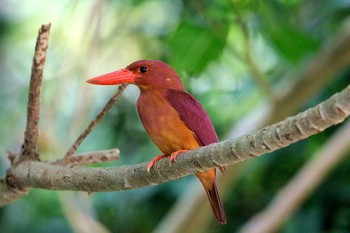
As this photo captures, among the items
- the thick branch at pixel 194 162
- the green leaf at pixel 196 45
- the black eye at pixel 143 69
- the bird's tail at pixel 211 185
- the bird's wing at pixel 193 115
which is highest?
the green leaf at pixel 196 45

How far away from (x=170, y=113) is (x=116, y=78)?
9cm

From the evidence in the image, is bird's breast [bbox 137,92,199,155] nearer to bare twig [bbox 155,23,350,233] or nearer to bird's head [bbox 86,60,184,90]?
bird's head [bbox 86,60,184,90]

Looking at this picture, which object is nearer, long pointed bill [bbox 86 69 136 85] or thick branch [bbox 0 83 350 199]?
thick branch [bbox 0 83 350 199]

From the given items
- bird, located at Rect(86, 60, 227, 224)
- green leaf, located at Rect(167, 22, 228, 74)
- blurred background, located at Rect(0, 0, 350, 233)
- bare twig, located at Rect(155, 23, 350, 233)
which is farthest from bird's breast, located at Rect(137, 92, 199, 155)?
bare twig, located at Rect(155, 23, 350, 233)

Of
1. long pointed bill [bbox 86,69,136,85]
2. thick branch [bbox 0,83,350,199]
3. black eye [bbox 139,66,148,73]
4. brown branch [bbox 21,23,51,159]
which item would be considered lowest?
thick branch [bbox 0,83,350,199]

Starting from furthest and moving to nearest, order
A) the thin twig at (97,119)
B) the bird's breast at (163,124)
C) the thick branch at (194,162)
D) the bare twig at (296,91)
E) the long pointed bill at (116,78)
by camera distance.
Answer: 1. the bare twig at (296,91)
2. the thin twig at (97,119)
3. the bird's breast at (163,124)
4. the long pointed bill at (116,78)
5. the thick branch at (194,162)

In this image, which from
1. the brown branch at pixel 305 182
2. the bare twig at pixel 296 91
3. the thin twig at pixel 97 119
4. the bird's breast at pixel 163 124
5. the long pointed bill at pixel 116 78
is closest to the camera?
the long pointed bill at pixel 116 78

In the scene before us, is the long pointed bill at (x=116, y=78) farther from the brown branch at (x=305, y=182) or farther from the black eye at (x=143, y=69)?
the brown branch at (x=305, y=182)

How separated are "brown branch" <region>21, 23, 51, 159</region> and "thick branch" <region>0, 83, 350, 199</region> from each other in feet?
0.10

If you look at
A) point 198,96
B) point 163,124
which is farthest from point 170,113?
point 198,96

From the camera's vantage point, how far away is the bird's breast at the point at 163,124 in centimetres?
80

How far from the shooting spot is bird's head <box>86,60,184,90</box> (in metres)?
0.75

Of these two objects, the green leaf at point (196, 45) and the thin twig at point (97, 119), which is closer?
the thin twig at point (97, 119)

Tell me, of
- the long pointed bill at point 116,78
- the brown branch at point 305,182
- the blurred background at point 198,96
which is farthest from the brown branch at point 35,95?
the brown branch at point 305,182
